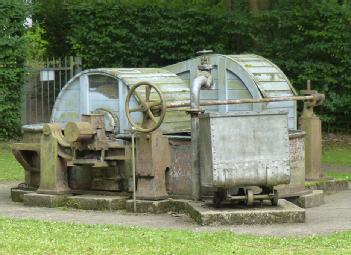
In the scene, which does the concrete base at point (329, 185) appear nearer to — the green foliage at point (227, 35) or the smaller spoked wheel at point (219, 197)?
the smaller spoked wheel at point (219, 197)

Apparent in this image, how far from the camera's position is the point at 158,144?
12125 mm

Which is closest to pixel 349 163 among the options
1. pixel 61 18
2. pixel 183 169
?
pixel 183 169

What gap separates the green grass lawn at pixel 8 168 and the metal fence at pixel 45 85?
3.04 m

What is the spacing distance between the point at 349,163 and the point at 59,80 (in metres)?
9.14

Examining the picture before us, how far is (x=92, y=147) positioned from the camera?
40.8 ft

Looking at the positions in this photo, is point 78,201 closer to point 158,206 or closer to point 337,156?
point 158,206

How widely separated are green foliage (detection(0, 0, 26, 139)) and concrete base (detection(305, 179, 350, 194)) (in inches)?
414

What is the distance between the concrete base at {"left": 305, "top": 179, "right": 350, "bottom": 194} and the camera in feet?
46.6

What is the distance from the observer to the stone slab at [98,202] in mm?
12250

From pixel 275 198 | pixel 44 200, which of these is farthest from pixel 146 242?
pixel 44 200

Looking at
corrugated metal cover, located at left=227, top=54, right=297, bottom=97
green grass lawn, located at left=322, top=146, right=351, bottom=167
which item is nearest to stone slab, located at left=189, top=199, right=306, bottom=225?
corrugated metal cover, located at left=227, top=54, right=297, bottom=97

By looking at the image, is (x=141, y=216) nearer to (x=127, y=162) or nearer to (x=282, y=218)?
(x=127, y=162)

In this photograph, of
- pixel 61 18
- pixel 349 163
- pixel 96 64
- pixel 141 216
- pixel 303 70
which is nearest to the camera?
pixel 141 216

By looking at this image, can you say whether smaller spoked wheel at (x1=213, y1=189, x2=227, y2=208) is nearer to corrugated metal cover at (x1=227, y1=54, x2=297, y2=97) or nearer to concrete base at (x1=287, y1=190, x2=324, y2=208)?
concrete base at (x1=287, y1=190, x2=324, y2=208)
